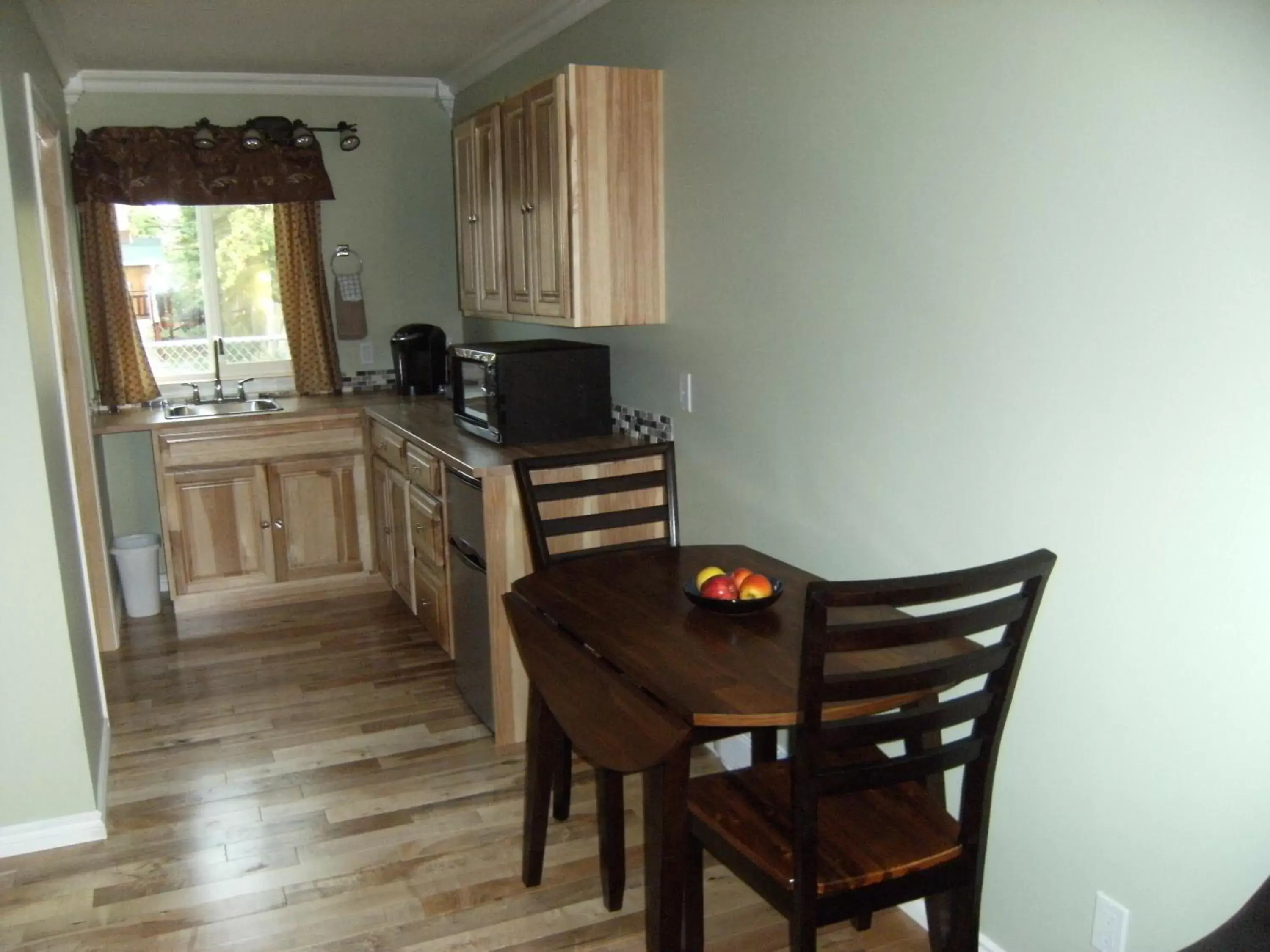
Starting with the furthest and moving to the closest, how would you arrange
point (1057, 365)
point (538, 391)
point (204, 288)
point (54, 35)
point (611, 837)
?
point (204, 288) → point (54, 35) → point (538, 391) → point (611, 837) → point (1057, 365)

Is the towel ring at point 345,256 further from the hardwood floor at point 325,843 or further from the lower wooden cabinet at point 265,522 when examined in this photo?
the hardwood floor at point 325,843

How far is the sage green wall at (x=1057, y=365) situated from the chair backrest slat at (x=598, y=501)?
33cm

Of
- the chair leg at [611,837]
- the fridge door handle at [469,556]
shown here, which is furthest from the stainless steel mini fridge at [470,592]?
the chair leg at [611,837]

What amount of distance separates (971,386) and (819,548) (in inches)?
27.9

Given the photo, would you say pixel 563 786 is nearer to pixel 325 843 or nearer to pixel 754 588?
pixel 325 843

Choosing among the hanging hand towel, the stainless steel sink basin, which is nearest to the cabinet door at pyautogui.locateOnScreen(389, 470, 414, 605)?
the stainless steel sink basin

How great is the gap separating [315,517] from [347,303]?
114 centimetres

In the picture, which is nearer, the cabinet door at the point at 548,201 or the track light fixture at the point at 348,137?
the cabinet door at the point at 548,201

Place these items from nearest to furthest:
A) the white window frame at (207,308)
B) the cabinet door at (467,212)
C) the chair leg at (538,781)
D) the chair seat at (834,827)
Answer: the chair seat at (834,827) < the chair leg at (538,781) < the cabinet door at (467,212) < the white window frame at (207,308)

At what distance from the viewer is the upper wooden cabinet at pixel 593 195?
3.18 metres

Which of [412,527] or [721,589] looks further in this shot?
[412,527]

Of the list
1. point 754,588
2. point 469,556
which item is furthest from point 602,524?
point 469,556

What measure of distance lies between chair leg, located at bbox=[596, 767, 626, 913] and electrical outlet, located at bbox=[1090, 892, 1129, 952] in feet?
3.29

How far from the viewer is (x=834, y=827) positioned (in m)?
1.92
